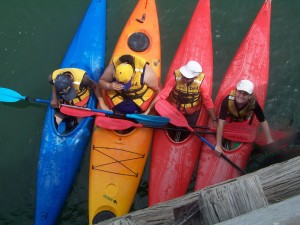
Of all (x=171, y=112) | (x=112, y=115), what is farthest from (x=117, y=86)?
(x=171, y=112)

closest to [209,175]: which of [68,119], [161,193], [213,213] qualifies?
[161,193]

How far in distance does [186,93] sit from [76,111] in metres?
1.49

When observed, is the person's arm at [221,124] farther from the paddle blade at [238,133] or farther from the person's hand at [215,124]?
the person's hand at [215,124]

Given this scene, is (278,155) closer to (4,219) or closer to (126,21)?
(126,21)

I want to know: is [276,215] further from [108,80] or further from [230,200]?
[108,80]

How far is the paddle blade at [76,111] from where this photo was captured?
480 centimetres

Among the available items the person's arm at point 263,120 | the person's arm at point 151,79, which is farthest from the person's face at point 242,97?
the person's arm at point 151,79

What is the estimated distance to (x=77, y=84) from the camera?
4688 millimetres

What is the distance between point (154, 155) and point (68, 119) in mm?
1291

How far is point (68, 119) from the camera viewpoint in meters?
4.96

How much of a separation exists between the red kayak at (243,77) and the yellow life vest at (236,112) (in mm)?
204

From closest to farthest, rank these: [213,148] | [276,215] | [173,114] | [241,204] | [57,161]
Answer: [276,215]
[241,204]
[213,148]
[173,114]
[57,161]

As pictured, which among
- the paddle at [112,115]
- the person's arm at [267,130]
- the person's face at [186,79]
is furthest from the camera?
the paddle at [112,115]

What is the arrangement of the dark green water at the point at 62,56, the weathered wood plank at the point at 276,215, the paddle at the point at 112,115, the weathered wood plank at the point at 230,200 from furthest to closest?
the dark green water at the point at 62,56 < the paddle at the point at 112,115 < the weathered wood plank at the point at 230,200 < the weathered wood plank at the point at 276,215
